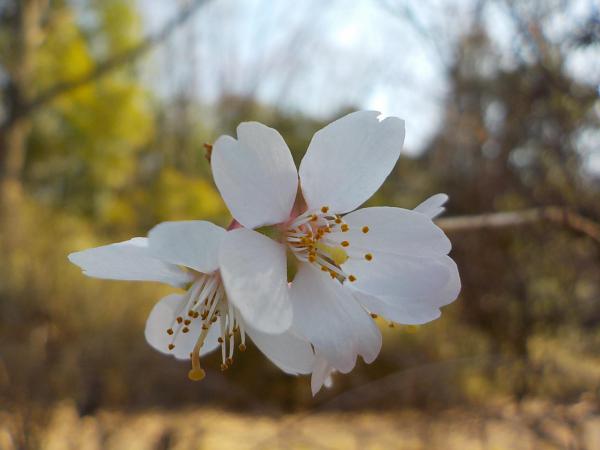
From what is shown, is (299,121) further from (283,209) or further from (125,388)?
(283,209)

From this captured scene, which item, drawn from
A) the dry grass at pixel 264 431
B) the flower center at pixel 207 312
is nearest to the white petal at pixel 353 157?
the flower center at pixel 207 312

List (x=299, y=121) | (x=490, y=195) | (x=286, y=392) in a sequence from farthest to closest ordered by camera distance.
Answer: (x=299, y=121)
(x=286, y=392)
(x=490, y=195)

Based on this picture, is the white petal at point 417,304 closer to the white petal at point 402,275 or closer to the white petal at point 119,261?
the white petal at point 402,275

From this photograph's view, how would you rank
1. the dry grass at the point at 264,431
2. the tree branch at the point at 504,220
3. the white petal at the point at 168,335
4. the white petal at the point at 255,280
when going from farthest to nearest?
the dry grass at the point at 264,431, the tree branch at the point at 504,220, the white petal at the point at 168,335, the white petal at the point at 255,280

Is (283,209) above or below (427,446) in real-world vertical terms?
above

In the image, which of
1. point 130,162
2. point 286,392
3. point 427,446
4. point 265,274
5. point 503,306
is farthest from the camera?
point 130,162

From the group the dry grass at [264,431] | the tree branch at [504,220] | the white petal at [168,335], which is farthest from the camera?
the dry grass at [264,431]

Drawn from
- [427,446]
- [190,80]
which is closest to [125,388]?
[427,446]
